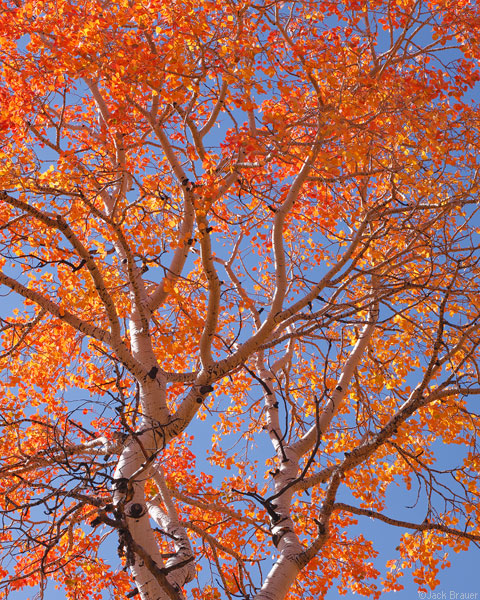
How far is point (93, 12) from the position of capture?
832cm

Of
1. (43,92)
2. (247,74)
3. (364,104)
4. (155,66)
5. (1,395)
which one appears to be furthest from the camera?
(1,395)

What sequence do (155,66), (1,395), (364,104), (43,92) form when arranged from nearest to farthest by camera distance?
(155,66) < (364,104) < (43,92) < (1,395)

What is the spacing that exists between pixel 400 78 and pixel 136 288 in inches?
185

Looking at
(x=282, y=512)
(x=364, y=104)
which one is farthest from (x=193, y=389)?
(x=364, y=104)

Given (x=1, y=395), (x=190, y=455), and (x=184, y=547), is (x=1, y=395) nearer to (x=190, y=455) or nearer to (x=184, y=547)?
(x=190, y=455)

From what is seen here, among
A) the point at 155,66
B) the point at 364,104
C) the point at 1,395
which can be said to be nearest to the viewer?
the point at 155,66

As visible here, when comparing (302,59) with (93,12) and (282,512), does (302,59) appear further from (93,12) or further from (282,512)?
(282,512)

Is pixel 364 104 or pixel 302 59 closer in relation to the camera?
pixel 302 59

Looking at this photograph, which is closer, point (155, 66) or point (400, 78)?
point (155, 66)

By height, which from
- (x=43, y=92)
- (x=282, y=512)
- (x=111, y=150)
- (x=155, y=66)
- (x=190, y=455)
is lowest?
(x=282, y=512)

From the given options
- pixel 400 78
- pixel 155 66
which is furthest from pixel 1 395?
pixel 400 78

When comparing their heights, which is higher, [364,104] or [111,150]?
[111,150]

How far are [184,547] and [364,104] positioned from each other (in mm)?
6102

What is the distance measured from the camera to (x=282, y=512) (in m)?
6.11
